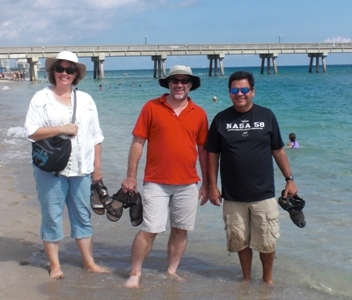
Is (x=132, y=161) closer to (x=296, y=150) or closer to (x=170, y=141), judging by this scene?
(x=170, y=141)

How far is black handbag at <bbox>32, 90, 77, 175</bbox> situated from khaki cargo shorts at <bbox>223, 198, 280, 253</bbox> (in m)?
1.37

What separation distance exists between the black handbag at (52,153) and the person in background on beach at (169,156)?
0.54 meters

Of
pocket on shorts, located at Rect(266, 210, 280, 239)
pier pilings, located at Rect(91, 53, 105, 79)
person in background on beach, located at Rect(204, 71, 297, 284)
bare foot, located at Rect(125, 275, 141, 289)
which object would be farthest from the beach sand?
pier pilings, located at Rect(91, 53, 105, 79)

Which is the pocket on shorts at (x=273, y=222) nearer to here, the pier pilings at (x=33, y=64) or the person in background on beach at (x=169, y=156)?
the person in background on beach at (x=169, y=156)

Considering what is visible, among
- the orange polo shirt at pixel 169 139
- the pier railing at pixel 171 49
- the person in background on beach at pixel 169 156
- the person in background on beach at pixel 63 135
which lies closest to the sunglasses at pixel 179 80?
the person in background on beach at pixel 169 156

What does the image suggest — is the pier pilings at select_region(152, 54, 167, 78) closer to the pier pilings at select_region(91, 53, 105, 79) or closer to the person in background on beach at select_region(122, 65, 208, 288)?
the pier pilings at select_region(91, 53, 105, 79)

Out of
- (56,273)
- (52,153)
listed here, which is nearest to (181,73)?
(52,153)

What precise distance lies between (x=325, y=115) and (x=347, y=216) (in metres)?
16.1

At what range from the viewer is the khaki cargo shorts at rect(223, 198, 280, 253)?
14.5 feet

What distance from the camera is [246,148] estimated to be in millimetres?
4355

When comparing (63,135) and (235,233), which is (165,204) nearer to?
(235,233)

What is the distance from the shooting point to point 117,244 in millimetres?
5793

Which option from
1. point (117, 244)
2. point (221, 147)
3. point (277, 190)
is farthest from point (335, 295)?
point (277, 190)

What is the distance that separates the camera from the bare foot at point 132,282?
4.53 meters
